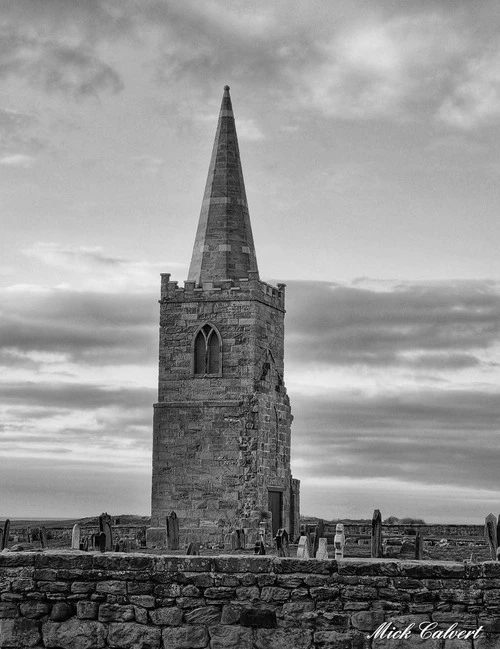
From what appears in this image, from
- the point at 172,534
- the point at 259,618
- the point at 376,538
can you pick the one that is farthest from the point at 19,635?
Result: the point at 172,534

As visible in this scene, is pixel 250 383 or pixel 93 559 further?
pixel 250 383

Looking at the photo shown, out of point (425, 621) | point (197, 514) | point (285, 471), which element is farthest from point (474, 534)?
point (425, 621)

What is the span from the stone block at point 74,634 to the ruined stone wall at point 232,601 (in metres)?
0.01

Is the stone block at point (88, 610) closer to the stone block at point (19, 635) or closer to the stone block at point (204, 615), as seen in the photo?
the stone block at point (19, 635)

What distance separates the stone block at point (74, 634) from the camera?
12242 millimetres

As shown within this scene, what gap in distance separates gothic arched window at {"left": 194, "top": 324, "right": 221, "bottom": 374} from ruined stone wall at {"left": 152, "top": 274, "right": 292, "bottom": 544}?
221 millimetres

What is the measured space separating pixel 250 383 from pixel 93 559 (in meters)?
27.6

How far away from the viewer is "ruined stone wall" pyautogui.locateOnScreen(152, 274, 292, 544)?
1534 inches

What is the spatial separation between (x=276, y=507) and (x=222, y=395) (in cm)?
450

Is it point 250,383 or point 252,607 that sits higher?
point 250,383

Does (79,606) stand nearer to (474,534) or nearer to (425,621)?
(425,621)

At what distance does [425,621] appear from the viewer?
11617mm

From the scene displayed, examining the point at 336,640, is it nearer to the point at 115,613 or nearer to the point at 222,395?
the point at 115,613

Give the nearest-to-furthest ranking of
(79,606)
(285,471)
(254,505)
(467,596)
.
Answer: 1. (467,596)
2. (79,606)
3. (254,505)
4. (285,471)
